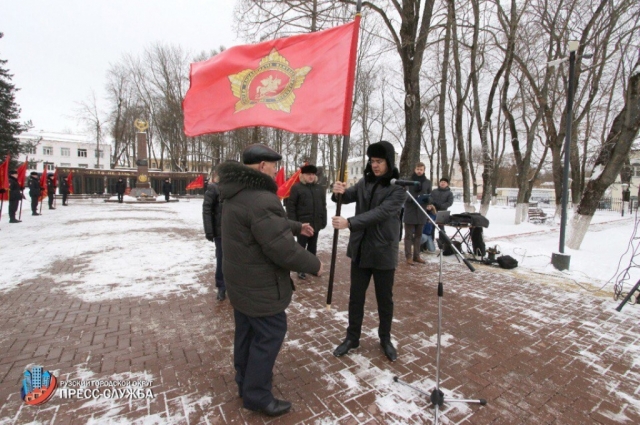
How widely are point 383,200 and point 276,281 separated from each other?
1.40 metres

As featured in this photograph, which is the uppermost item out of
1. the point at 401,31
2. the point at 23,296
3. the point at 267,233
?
the point at 401,31

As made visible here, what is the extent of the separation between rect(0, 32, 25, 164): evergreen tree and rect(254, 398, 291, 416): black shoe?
31521mm

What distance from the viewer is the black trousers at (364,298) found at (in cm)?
336

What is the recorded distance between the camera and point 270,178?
2.42 m

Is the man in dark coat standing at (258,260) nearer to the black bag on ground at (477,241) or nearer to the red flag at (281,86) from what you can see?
the red flag at (281,86)

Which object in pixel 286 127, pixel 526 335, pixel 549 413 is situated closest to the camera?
pixel 549 413

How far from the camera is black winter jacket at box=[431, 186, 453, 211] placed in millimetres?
7926

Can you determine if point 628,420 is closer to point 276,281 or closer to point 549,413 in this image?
point 549,413

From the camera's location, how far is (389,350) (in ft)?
11.0

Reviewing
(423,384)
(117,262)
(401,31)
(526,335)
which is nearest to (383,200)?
(423,384)

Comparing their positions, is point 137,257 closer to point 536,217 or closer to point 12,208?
point 12,208

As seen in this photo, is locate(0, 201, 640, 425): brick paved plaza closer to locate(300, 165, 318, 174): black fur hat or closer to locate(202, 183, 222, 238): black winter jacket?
locate(202, 183, 222, 238): black winter jacket

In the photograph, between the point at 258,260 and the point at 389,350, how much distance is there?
1.83m

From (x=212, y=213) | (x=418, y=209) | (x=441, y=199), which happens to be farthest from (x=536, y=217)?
(x=212, y=213)
